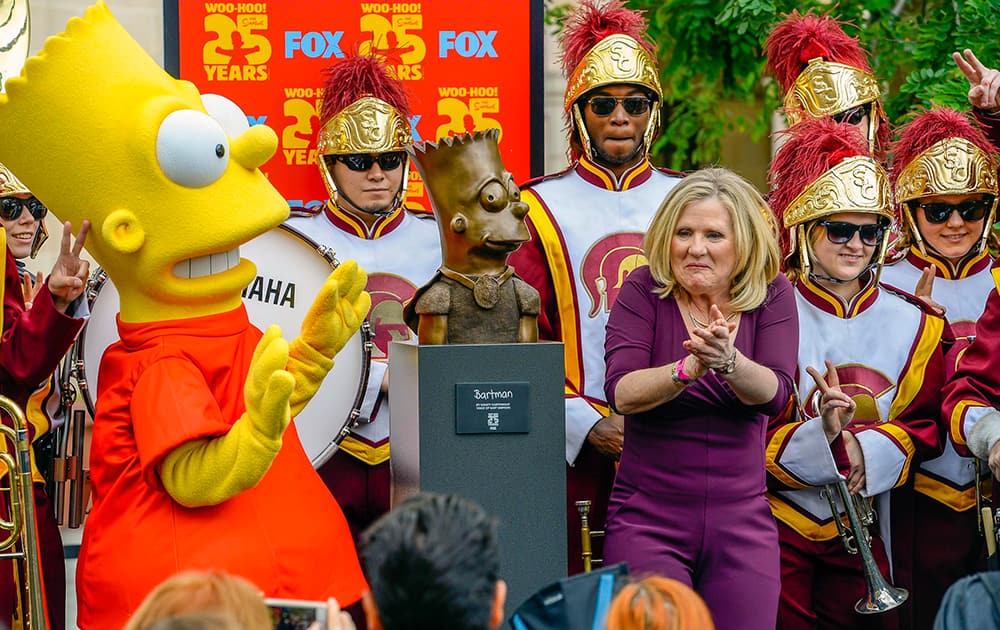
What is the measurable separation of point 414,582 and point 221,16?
179 inches

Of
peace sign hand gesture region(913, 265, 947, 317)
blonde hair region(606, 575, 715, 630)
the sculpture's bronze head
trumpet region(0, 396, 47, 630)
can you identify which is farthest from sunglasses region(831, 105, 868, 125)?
blonde hair region(606, 575, 715, 630)

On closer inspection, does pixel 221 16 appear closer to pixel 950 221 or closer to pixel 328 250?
pixel 328 250

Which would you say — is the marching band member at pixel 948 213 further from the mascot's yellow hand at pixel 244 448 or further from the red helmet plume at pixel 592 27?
the mascot's yellow hand at pixel 244 448

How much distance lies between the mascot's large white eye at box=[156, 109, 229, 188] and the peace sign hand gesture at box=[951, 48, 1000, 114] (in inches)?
123

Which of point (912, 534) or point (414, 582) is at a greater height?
point (414, 582)

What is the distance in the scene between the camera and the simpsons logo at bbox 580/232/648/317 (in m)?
5.59

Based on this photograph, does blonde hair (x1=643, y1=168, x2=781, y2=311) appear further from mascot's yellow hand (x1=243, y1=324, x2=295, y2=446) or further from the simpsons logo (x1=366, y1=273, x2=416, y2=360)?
the simpsons logo (x1=366, y1=273, x2=416, y2=360)

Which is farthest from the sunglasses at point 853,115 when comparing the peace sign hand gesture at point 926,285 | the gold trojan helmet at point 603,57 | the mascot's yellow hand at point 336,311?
the mascot's yellow hand at point 336,311

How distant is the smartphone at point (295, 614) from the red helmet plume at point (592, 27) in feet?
11.2

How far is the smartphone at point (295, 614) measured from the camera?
3.00 meters

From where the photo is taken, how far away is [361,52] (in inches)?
262

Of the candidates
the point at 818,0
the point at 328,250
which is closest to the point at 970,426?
the point at 328,250

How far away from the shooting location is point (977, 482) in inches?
220

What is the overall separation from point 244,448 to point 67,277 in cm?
106
